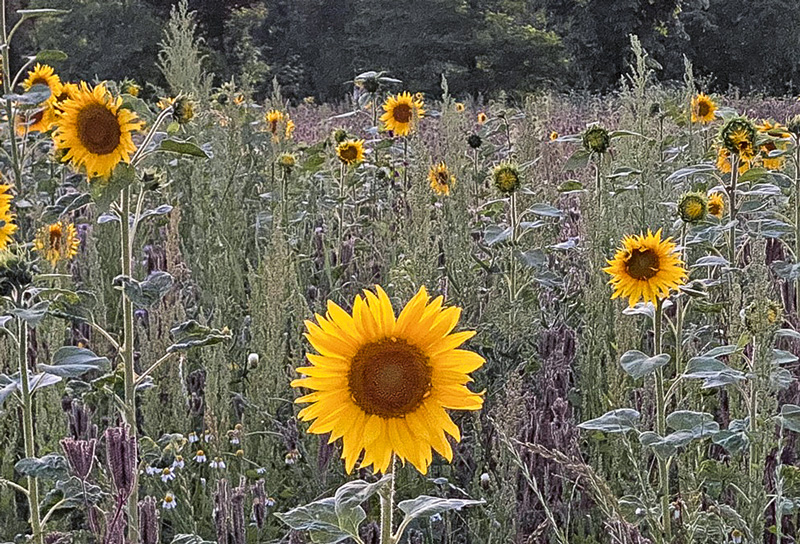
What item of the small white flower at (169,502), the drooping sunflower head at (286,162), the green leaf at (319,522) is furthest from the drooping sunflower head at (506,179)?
the green leaf at (319,522)

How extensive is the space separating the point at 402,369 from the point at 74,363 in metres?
0.55

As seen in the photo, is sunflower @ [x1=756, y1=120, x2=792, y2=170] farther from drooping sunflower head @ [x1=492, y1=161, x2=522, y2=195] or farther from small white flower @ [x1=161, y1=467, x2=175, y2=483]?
small white flower @ [x1=161, y1=467, x2=175, y2=483]

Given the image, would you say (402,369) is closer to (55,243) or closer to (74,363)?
(74,363)

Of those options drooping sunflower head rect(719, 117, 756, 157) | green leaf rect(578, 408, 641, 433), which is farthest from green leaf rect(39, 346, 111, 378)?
drooping sunflower head rect(719, 117, 756, 157)

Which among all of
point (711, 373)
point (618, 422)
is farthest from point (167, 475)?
point (711, 373)

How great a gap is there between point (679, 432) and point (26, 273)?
3.39 ft

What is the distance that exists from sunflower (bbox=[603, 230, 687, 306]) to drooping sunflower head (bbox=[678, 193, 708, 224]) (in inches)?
7.0

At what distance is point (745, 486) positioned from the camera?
1552 millimetres

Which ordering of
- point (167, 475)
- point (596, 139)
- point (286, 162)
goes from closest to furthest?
point (167, 475), point (596, 139), point (286, 162)

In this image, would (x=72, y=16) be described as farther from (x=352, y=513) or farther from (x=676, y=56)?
(x=352, y=513)

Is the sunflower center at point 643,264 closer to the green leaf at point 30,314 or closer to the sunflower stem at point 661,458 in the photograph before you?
the sunflower stem at point 661,458

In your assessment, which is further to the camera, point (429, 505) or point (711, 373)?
point (711, 373)

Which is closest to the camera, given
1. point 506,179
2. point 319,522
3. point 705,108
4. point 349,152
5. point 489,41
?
point 319,522

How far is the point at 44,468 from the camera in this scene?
127 centimetres
